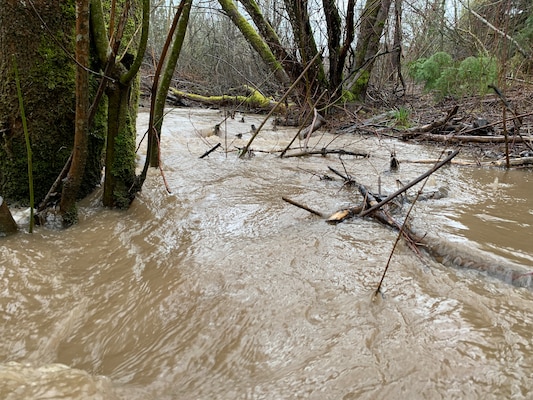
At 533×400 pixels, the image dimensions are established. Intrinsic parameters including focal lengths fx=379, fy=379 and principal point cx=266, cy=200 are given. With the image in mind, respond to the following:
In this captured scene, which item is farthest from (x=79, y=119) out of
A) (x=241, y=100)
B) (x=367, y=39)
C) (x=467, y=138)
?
(x=241, y=100)

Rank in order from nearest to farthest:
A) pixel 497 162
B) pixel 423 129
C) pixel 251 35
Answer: pixel 497 162
pixel 423 129
pixel 251 35

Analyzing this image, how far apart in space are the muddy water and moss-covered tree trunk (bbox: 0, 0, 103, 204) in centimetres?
38

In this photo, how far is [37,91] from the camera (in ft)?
7.18

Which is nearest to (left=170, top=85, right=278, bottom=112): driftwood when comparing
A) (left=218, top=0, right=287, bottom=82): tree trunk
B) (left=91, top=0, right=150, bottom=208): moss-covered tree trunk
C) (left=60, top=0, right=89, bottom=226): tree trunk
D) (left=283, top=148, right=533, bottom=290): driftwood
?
(left=218, top=0, right=287, bottom=82): tree trunk

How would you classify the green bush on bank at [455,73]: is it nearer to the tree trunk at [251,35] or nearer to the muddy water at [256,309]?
the tree trunk at [251,35]

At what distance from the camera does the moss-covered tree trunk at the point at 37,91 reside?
2.10 meters

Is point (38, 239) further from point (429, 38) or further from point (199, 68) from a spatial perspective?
point (199, 68)

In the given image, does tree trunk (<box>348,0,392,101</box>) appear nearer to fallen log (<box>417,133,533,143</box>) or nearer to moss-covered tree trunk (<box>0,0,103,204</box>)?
fallen log (<box>417,133,533,143</box>)

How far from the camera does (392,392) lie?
3.31ft

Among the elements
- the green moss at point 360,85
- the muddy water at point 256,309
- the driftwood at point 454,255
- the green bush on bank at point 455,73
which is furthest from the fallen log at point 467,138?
the green moss at point 360,85

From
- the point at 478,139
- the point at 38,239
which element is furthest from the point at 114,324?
the point at 478,139

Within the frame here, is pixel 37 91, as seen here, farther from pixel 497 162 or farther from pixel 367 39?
pixel 367 39

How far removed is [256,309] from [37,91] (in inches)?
71.7

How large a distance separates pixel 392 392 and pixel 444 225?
1.35m
